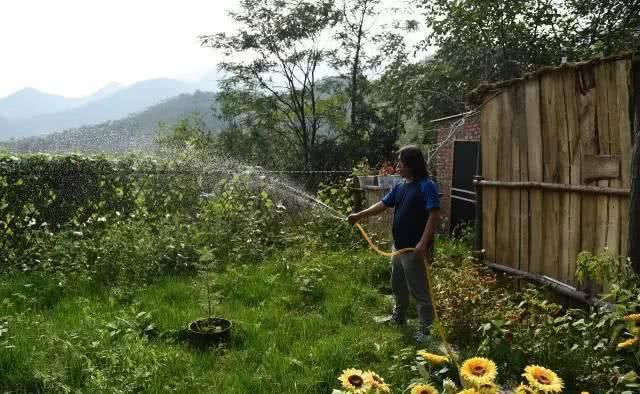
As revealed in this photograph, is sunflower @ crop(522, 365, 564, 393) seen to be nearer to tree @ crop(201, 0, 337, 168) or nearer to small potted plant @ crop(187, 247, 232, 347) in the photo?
small potted plant @ crop(187, 247, 232, 347)

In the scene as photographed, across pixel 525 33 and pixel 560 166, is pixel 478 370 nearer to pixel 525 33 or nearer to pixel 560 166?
pixel 560 166

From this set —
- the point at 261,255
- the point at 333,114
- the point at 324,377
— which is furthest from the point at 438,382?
the point at 333,114

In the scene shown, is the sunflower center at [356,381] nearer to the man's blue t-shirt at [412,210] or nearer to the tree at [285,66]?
the man's blue t-shirt at [412,210]

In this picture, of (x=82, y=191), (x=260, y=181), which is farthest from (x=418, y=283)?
(x=82, y=191)

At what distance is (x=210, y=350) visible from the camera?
4340 mm

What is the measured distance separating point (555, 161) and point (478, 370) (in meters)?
3.74

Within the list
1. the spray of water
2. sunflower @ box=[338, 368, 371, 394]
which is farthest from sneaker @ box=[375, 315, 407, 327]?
the spray of water

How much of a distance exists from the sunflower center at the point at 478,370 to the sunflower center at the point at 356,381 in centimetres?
42

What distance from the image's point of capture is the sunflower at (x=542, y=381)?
1742 millimetres

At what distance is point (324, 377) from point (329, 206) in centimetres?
582

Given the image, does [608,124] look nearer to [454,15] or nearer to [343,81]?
[454,15]

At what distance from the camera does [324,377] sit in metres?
3.80

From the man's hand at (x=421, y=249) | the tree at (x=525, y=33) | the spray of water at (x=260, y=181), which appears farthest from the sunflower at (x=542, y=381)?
the tree at (x=525, y=33)

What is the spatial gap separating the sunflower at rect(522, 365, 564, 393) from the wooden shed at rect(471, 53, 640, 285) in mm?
2598
